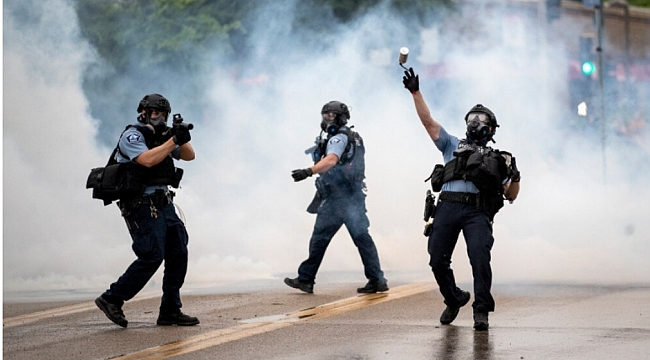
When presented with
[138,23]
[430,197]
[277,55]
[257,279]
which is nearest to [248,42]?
[277,55]

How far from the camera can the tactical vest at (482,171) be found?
792 cm

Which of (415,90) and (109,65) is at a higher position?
(109,65)

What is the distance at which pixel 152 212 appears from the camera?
8.18 meters

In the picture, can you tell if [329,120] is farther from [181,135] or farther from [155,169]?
[181,135]

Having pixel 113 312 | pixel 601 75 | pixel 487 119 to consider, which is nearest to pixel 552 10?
pixel 601 75

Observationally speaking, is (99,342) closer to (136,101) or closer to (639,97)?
(136,101)

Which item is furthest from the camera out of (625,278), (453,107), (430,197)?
(453,107)

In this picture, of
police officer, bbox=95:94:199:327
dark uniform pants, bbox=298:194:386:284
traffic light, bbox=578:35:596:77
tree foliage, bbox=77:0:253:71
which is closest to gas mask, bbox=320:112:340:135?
dark uniform pants, bbox=298:194:386:284

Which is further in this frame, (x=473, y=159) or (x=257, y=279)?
(x=257, y=279)

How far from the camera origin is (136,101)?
507 inches

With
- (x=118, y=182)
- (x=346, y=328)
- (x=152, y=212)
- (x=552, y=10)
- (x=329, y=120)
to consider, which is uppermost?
(x=552, y=10)

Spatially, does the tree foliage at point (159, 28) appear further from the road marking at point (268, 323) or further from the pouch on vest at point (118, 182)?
the pouch on vest at point (118, 182)

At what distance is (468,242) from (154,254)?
80.8 inches

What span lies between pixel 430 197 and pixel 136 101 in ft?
17.5
